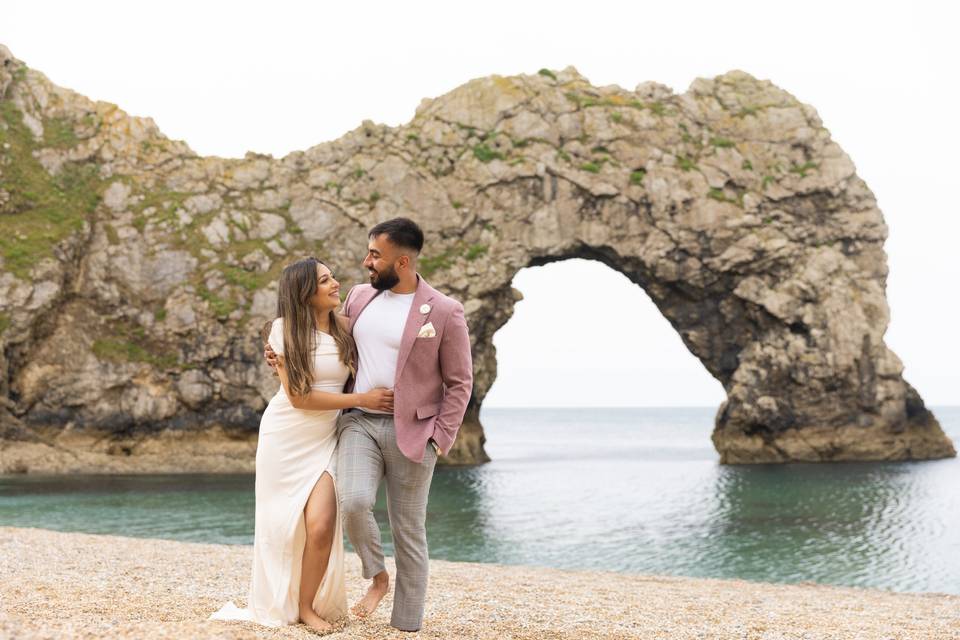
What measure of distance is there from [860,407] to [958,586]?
31.3m

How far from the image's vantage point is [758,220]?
45656 mm

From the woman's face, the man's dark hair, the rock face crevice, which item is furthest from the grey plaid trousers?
the rock face crevice

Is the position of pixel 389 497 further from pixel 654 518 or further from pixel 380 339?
pixel 654 518

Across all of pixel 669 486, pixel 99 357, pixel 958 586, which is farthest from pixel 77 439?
pixel 958 586

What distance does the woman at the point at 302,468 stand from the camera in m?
6.24

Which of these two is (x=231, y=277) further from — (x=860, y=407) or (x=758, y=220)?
(x=860, y=407)

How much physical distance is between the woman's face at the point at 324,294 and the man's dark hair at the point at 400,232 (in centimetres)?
49

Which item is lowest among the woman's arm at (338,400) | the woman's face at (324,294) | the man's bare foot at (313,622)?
the man's bare foot at (313,622)

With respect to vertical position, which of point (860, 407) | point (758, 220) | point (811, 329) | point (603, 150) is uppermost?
point (603, 150)

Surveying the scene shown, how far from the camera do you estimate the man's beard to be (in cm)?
646

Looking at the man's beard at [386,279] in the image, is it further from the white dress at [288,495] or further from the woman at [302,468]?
the white dress at [288,495]

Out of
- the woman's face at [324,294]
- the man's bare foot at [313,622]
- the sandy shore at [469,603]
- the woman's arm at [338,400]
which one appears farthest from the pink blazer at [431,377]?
the sandy shore at [469,603]

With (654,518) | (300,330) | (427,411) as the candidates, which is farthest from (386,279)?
(654,518)

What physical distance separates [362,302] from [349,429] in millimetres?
1050
